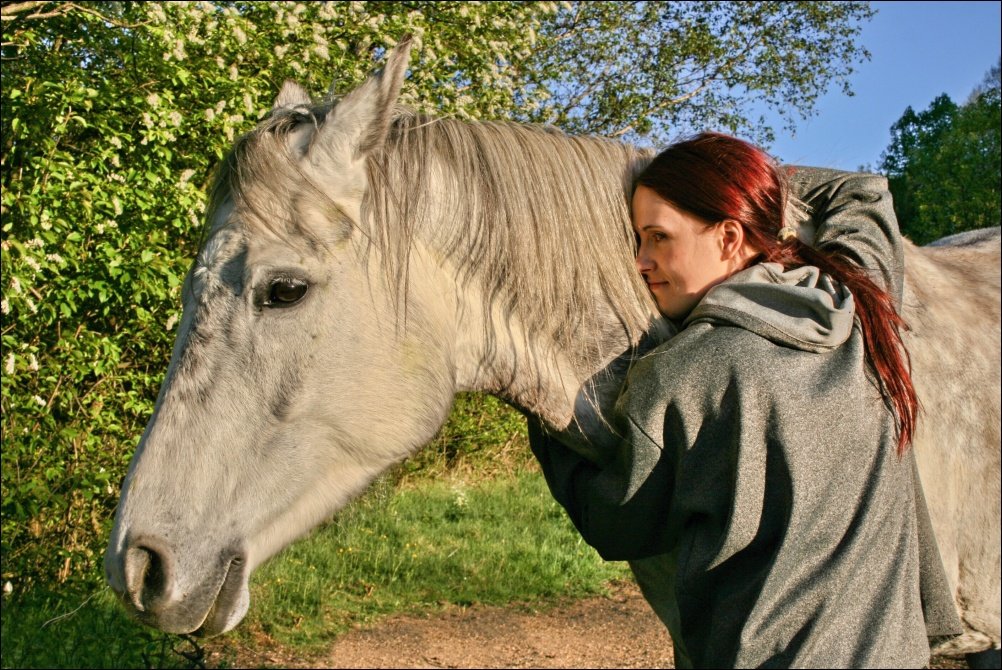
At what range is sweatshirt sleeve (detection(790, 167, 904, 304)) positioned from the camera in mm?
1974

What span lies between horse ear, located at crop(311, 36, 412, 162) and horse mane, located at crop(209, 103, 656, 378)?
0.19 feet

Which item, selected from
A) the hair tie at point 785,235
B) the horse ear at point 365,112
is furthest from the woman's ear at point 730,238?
the horse ear at point 365,112

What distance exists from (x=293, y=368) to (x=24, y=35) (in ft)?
12.4

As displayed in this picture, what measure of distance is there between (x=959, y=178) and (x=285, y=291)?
2319 cm

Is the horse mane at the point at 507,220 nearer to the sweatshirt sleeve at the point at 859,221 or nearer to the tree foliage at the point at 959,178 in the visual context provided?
the sweatshirt sleeve at the point at 859,221

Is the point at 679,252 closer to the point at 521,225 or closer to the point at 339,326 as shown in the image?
the point at 521,225

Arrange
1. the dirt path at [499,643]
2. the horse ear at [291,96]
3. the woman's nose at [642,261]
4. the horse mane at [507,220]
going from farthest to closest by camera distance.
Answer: the dirt path at [499,643], the horse ear at [291,96], the woman's nose at [642,261], the horse mane at [507,220]

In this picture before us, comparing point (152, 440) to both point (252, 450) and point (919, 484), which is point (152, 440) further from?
point (919, 484)

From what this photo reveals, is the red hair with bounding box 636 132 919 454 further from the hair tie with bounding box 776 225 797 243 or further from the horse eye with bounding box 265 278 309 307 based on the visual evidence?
the horse eye with bounding box 265 278 309 307

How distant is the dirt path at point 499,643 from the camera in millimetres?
4656

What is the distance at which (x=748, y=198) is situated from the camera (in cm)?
195

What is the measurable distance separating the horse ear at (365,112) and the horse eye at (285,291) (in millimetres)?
329

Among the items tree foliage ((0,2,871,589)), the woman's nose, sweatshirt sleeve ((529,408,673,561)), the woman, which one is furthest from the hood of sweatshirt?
tree foliage ((0,2,871,589))

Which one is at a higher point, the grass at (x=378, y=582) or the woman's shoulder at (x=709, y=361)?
the woman's shoulder at (x=709, y=361)
